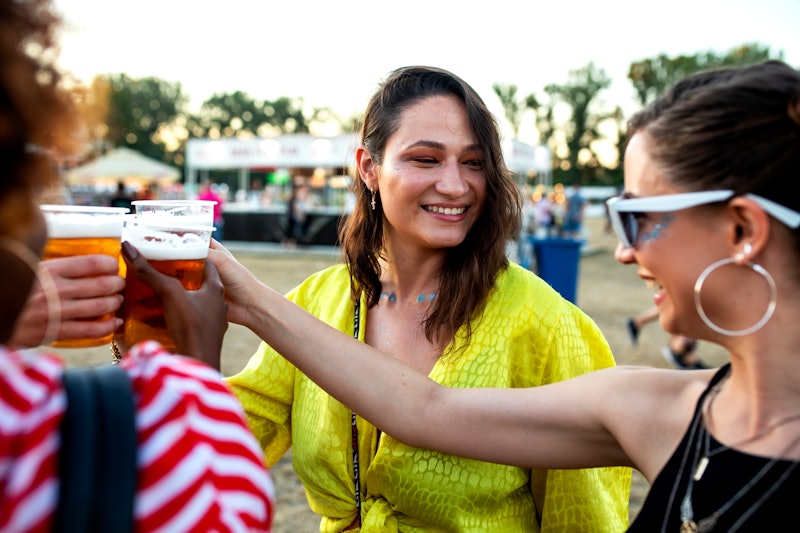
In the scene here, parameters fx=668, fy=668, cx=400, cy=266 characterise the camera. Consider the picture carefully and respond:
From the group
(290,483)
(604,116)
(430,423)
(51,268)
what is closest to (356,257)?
(430,423)

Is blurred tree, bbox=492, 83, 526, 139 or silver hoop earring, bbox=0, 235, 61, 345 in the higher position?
blurred tree, bbox=492, 83, 526, 139

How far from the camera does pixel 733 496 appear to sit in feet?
4.51

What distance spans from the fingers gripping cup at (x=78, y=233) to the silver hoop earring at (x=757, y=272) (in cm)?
122

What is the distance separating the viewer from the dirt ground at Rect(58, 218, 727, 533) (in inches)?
175

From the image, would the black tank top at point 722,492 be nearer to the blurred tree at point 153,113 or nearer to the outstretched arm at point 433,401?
the outstretched arm at point 433,401

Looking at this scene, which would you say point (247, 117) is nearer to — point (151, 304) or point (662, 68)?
point (662, 68)

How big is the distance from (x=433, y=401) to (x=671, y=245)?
0.81 metres

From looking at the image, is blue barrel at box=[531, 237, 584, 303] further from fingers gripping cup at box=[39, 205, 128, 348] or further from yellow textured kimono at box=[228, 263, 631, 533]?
fingers gripping cup at box=[39, 205, 128, 348]

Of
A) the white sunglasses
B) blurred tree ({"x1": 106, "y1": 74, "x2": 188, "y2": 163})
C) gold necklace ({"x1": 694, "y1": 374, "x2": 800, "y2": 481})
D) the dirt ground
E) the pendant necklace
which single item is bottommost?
the dirt ground

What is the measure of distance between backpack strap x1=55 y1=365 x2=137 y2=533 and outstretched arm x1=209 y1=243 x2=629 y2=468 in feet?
3.63

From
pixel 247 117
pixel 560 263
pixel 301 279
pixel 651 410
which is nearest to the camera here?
pixel 651 410

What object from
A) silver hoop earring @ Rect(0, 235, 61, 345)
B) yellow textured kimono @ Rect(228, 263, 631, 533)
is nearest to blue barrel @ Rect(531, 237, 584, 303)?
yellow textured kimono @ Rect(228, 263, 631, 533)

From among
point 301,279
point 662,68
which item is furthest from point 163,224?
point 662,68

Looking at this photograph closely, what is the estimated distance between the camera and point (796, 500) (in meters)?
1.31
